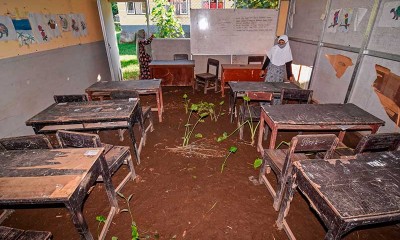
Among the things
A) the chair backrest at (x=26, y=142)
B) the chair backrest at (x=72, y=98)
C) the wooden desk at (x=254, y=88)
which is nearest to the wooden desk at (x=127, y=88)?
the chair backrest at (x=72, y=98)

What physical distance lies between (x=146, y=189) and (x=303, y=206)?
2147 mm

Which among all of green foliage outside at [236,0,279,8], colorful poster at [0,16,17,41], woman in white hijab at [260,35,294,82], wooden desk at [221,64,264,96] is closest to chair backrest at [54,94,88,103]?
colorful poster at [0,16,17,41]

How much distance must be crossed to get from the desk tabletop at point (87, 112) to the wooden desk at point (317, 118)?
2.13 m

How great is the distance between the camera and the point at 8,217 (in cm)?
255

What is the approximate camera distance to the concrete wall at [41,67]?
344 centimetres

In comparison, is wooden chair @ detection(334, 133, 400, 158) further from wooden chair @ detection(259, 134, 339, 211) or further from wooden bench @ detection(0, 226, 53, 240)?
wooden bench @ detection(0, 226, 53, 240)

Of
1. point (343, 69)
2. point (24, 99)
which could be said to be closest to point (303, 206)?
point (343, 69)

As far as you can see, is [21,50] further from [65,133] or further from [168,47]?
[168,47]

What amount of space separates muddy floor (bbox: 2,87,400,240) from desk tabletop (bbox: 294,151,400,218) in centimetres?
92

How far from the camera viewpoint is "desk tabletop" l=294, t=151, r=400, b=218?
1483 mm

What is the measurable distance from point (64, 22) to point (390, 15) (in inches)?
264

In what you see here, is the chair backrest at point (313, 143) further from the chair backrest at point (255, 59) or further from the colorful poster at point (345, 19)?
the chair backrest at point (255, 59)

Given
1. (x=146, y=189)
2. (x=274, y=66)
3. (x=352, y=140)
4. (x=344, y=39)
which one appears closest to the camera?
(x=146, y=189)

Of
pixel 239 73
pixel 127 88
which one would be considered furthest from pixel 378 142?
pixel 239 73
